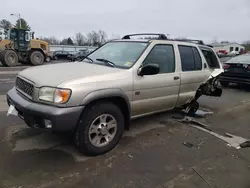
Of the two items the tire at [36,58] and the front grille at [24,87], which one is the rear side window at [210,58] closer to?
the front grille at [24,87]

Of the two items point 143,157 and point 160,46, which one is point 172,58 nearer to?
point 160,46

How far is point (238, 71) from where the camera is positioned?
930cm

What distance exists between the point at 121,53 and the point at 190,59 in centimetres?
162

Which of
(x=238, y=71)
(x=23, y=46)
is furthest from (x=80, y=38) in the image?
(x=238, y=71)

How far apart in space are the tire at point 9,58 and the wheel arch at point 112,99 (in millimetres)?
16271

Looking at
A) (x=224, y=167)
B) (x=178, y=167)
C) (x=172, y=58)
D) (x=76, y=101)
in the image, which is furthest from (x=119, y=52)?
(x=224, y=167)

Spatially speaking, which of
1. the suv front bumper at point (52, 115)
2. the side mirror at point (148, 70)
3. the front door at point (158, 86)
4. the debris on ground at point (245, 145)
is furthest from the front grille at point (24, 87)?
the debris on ground at point (245, 145)

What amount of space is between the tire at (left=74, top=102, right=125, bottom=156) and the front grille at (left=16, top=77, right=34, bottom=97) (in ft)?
2.63

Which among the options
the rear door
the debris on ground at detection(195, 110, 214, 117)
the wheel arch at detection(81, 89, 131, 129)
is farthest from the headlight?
the debris on ground at detection(195, 110, 214, 117)

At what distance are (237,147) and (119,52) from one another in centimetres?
268

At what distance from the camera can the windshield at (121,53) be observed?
391 centimetres

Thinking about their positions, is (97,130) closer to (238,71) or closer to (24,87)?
(24,87)

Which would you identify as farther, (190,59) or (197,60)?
(197,60)

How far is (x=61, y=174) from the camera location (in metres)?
2.98
